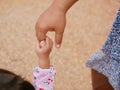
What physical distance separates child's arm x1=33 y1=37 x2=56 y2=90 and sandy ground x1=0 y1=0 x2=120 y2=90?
0.57 meters

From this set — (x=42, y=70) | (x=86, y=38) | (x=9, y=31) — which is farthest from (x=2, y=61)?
(x=42, y=70)

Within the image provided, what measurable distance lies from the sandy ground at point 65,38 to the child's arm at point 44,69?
0.57 m

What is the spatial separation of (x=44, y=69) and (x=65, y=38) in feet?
2.89

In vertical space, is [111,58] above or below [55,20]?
below

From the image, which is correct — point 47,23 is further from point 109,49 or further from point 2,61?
point 2,61

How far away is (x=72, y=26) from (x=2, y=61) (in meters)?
0.48

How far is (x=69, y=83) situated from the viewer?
1.53 meters

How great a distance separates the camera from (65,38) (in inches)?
70.9

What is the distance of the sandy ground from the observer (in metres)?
1.58

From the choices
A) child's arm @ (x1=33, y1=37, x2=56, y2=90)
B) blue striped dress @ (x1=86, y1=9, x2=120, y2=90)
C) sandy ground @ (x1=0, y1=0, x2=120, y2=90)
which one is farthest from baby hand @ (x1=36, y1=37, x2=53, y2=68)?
sandy ground @ (x1=0, y1=0, x2=120, y2=90)

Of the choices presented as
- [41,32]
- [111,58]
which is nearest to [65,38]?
[111,58]

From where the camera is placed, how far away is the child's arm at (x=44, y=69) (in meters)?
0.91

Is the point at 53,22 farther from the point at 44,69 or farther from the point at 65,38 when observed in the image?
the point at 65,38

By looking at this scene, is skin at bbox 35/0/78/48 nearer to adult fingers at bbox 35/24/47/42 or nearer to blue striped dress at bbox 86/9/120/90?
adult fingers at bbox 35/24/47/42
